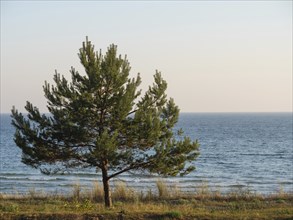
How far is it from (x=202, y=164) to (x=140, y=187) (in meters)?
19.2

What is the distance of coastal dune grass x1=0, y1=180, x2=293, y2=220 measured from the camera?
15.6 metres

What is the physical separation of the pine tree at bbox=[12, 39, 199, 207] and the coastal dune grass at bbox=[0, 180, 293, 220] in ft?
5.77

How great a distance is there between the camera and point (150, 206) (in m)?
19.2

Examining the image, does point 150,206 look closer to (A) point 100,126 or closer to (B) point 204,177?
(A) point 100,126

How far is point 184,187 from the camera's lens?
113ft

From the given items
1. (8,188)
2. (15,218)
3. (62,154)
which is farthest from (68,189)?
(15,218)

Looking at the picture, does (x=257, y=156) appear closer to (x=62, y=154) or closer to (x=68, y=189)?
(x=68, y=189)

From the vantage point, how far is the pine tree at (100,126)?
18.6m

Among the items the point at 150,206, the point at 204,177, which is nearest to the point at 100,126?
the point at 150,206

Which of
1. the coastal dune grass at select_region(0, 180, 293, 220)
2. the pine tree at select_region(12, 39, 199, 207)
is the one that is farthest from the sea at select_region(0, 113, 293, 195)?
the pine tree at select_region(12, 39, 199, 207)

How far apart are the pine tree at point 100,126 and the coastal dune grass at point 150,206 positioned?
5.77 ft

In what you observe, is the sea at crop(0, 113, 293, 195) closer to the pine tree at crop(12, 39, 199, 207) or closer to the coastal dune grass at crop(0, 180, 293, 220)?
the coastal dune grass at crop(0, 180, 293, 220)

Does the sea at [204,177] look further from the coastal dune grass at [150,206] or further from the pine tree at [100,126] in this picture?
the pine tree at [100,126]

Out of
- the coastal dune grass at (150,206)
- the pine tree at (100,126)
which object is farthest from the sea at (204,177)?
the pine tree at (100,126)
